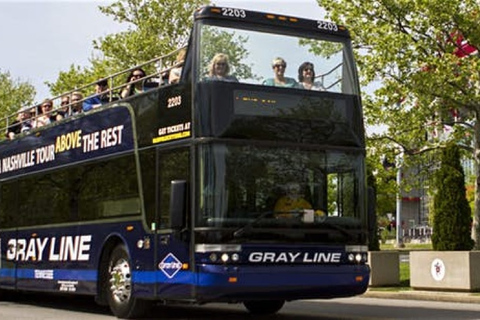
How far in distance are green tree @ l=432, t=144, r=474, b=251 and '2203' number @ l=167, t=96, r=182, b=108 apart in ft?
33.3

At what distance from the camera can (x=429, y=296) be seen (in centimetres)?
1912

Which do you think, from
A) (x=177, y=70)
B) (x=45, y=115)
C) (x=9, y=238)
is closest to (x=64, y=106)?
(x=45, y=115)

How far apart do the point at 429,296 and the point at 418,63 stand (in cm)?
917

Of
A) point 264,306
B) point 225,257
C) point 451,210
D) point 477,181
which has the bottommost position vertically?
point 264,306

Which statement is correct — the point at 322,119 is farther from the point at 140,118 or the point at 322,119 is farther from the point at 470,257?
the point at 470,257

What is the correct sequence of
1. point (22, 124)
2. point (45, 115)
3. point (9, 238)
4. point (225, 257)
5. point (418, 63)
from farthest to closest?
point (418, 63) → point (22, 124) → point (9, 238) → point (45, 115) → point (225, 257)

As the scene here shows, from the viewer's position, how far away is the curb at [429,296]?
18.2 m

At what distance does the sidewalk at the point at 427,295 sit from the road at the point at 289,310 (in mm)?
416

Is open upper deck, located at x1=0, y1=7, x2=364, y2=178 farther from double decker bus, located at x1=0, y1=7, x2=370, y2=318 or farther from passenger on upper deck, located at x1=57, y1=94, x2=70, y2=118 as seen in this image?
passenger on upper deck, located at x1=57, y1=94, x2=70, y2=118

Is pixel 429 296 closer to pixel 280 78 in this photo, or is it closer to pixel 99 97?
pixel 99 97

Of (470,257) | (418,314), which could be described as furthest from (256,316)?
(470,257)

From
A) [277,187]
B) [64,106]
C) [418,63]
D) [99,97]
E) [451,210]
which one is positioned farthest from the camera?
[418,63]

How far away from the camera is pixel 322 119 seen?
12.7 metres

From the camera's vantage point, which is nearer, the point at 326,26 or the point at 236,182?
the point at 236,182
